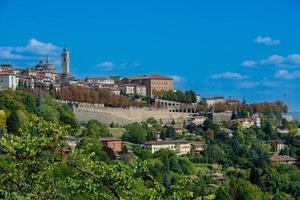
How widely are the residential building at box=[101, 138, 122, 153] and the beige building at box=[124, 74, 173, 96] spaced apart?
22.1 m

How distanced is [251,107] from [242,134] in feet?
37.1

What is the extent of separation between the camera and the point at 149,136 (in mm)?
32375

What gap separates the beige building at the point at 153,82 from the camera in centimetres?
5040

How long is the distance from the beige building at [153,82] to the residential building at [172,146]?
19.0m

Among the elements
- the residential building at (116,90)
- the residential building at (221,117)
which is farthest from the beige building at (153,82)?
the residential building at (221,117)

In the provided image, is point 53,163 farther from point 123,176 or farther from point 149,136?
point 149,136

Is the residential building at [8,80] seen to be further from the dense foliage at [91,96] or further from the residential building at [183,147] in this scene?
the residential building at [183,147]

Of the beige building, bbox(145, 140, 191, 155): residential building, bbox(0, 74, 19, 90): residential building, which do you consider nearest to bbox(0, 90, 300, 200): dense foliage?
bbox(145, 140, 191, 155): residential building

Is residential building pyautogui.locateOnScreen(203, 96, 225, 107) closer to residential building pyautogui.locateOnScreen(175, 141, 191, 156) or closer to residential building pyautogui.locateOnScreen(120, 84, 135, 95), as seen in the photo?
residential building pyautogui.locateOnScreen(120, 84, 135, 95)

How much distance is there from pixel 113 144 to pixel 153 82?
24.4 metres

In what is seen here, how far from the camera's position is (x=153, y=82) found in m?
51.0

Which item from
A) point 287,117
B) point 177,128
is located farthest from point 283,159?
point 287,117

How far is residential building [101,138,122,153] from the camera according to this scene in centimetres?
2595

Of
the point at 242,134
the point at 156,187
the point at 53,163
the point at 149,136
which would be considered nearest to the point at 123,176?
A: the point at 156,187
